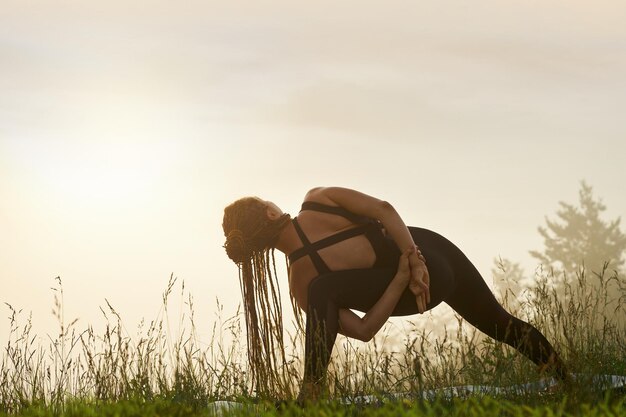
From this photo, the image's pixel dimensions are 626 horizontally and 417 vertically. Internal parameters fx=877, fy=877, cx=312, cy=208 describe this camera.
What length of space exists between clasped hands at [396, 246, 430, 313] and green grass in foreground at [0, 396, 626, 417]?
0.80m

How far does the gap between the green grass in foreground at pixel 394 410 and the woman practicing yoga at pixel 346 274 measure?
439 mm

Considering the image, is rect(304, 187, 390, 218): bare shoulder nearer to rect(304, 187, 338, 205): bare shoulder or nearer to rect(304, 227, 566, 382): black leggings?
rect(304, 187, 338, 205): bare shoulder

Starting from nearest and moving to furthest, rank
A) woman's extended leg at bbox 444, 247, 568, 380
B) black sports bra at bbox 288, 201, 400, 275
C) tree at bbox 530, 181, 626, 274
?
black sports bra at bbox 288, 201, 400, 275 → woman's extended leg at bbox 444, 247, 568, 380 → tree at bbox 530, 181, 626, 274

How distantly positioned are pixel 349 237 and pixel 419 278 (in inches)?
A: 24.0

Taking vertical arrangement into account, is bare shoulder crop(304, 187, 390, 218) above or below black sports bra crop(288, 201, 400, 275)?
above

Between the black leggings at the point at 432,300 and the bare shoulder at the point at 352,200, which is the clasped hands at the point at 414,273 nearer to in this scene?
the black leggings at the point at 432,300

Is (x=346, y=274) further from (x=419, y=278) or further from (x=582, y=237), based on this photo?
(x=582, y=237)

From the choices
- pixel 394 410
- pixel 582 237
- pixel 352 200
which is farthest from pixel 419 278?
pixel 582 237

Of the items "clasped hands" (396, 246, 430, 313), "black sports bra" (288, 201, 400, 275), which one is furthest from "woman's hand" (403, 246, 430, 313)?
"black sports bra" (288, 201, 400, 275)

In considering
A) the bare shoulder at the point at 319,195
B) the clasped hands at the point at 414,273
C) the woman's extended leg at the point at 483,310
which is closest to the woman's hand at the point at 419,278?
the clasped hands at the point at 414,273

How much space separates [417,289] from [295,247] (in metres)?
0.96

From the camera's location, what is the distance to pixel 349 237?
21.4ft

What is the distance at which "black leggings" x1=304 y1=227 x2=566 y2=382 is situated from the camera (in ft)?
20.0

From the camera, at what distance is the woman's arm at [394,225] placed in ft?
20.8
